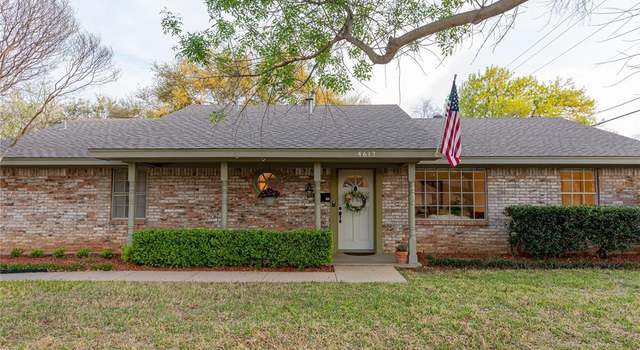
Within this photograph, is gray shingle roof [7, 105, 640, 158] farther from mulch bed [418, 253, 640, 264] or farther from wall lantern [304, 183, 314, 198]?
mulch bed [418, 253, 640, 264]

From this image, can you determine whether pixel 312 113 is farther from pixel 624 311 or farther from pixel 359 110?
pixel 624 311

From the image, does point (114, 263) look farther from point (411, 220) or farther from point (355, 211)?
point (411, 220)

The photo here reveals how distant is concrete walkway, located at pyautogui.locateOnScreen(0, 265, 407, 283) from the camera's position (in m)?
6.79

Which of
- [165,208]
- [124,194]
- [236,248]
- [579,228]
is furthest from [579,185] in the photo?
[124,194]

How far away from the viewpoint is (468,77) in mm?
26438

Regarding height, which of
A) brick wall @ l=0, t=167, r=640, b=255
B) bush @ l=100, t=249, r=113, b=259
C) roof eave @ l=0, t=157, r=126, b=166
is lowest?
bush @ l=100, t=249, r=113, b=259

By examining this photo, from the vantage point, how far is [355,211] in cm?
966

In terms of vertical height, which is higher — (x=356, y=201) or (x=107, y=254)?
(x=356, y=201)

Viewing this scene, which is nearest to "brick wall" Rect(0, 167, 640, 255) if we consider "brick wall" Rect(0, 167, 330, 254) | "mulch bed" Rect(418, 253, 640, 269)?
"brick wall" Rect(0, 167, 330, 254)

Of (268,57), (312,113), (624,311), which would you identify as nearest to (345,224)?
(312,113)

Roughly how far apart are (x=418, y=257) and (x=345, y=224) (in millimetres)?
1954

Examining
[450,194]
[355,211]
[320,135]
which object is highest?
[320,135]

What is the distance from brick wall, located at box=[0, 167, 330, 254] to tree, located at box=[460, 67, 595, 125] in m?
19.4

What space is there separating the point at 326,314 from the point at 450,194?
6132 mm
